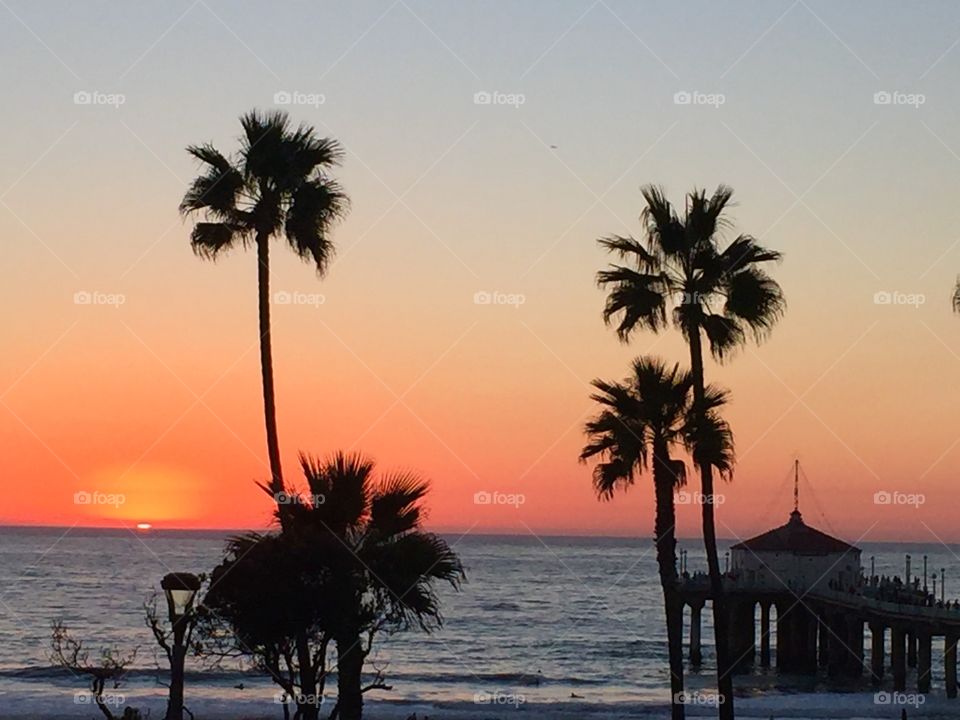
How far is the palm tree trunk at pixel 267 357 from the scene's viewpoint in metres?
27.2

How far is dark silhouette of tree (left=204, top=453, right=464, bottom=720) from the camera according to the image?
23.0 metres

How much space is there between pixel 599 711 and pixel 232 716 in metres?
13.9

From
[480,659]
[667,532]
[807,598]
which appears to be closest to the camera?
[667,532]

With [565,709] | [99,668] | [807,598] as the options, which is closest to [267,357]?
[99,668]

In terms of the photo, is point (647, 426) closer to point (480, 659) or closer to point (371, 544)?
point (371, 544)

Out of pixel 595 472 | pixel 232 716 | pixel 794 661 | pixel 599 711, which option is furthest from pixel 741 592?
pixel 595 472

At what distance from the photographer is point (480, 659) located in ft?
246

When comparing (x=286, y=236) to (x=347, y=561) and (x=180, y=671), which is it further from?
(x=180, y=671)

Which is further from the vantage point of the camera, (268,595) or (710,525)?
(710,525)

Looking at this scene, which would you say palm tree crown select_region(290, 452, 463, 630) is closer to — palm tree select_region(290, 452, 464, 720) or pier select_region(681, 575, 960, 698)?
palm tree select_region(290, 452, 464, 720)

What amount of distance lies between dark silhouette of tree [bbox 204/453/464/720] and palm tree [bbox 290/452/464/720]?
16mm

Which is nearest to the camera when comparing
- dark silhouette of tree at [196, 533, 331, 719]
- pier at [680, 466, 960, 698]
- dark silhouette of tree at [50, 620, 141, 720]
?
dark silhouette of tree at [196, 533, 331, 719]

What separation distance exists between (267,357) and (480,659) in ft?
164

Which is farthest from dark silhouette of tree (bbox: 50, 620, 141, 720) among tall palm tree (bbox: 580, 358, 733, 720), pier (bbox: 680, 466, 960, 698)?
pier (bbox: 680, 466, 960, 698)
